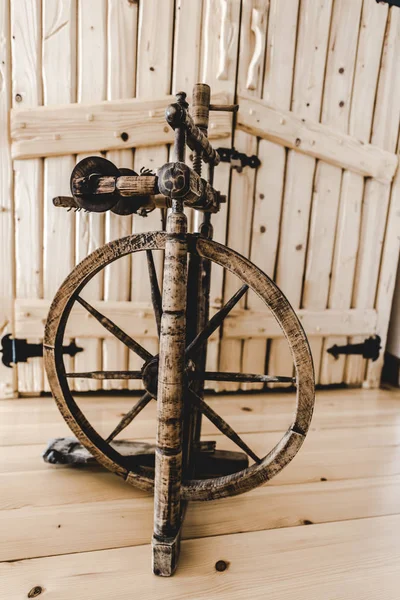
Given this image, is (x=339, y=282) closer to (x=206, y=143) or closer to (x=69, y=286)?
(x=206, y=143)

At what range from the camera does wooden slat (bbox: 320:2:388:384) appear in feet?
6.53

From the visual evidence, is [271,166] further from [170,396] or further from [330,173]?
[170,396]

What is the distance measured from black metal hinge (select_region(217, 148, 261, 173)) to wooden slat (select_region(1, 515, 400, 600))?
1.47m

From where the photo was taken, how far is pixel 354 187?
209 cm

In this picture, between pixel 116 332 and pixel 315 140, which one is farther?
pixel 315 140

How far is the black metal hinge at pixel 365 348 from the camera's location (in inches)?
86.7

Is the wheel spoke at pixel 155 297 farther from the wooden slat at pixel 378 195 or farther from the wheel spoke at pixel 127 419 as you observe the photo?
the wooden slat at pixel 378 195

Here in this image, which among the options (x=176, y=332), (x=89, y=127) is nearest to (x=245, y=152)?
(x=89, y=127)

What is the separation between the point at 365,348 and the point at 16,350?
68.2 inches

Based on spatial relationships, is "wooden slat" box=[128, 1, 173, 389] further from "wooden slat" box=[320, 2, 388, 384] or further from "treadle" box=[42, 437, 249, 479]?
"wooden slat" box=[320, 2, 388, 384]

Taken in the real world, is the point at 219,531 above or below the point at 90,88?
below

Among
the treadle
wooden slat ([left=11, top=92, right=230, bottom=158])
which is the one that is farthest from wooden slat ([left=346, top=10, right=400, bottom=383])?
the treadle

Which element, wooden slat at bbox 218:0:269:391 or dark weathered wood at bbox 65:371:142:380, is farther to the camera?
wooden slat at bbox 218:0:269:391

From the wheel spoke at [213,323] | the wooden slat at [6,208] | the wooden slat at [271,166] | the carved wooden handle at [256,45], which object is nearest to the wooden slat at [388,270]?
the wooden slat at [271,166]
